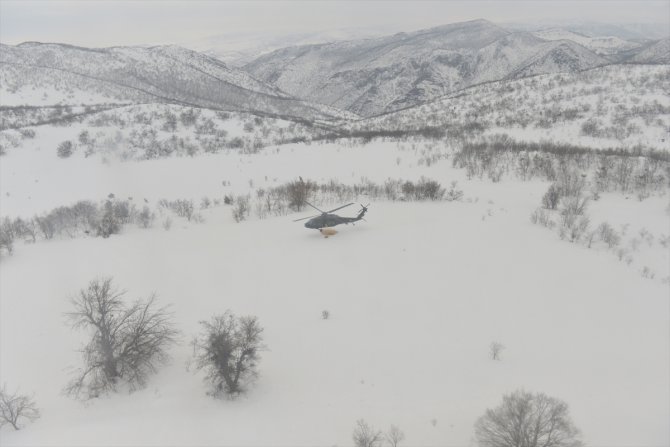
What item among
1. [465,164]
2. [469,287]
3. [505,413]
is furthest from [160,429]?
[465,164]

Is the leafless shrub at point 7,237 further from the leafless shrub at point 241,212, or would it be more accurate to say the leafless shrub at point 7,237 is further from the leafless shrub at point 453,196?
the leafless shrub at point 453,196

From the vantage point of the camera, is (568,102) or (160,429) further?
(568,102)

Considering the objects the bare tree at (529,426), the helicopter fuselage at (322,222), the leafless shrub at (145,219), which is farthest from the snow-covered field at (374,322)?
the bare tree at (529,426)

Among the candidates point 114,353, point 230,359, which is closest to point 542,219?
point 230,359

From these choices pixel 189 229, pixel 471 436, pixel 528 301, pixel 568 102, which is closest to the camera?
pixel 471 436

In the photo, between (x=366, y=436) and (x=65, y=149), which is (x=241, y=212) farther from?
(x=65, y=149)

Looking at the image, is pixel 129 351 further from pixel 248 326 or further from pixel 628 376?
pixel 628 376

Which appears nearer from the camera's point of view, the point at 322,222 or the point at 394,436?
the point at 394,436
